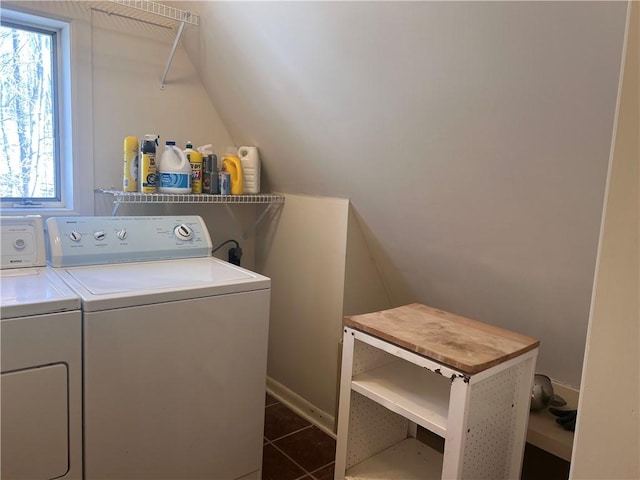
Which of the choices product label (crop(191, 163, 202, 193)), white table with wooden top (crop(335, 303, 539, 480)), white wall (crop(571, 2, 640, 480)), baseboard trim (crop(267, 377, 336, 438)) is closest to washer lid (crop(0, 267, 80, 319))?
product label (crop(191, 163, 202, 193))

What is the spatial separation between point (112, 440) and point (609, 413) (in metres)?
1.56

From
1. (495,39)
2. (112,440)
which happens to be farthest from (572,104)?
(112,440)

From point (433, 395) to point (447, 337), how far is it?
22 cm

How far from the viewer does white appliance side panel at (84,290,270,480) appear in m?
1.58

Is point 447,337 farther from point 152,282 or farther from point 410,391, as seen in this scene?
point 152,282

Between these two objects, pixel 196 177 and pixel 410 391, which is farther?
pixel 196 177

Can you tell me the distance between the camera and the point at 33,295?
1.51 metres

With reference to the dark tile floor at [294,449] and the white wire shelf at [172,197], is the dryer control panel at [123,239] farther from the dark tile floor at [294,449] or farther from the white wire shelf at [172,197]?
the dark tile floor at [294,449]

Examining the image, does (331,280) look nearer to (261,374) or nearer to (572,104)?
(261,374)

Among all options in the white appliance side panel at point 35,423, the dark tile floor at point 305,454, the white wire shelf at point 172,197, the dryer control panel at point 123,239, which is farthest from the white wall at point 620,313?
the white wire shelf at point 172,197

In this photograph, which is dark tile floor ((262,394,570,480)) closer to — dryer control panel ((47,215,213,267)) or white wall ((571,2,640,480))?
dryer control panel ((47,215,213,267))

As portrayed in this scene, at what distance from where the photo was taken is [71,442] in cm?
155

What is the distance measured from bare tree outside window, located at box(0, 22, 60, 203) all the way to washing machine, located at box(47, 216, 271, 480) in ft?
1.71

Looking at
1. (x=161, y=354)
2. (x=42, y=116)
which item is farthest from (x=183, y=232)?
(x=42, y=116)
